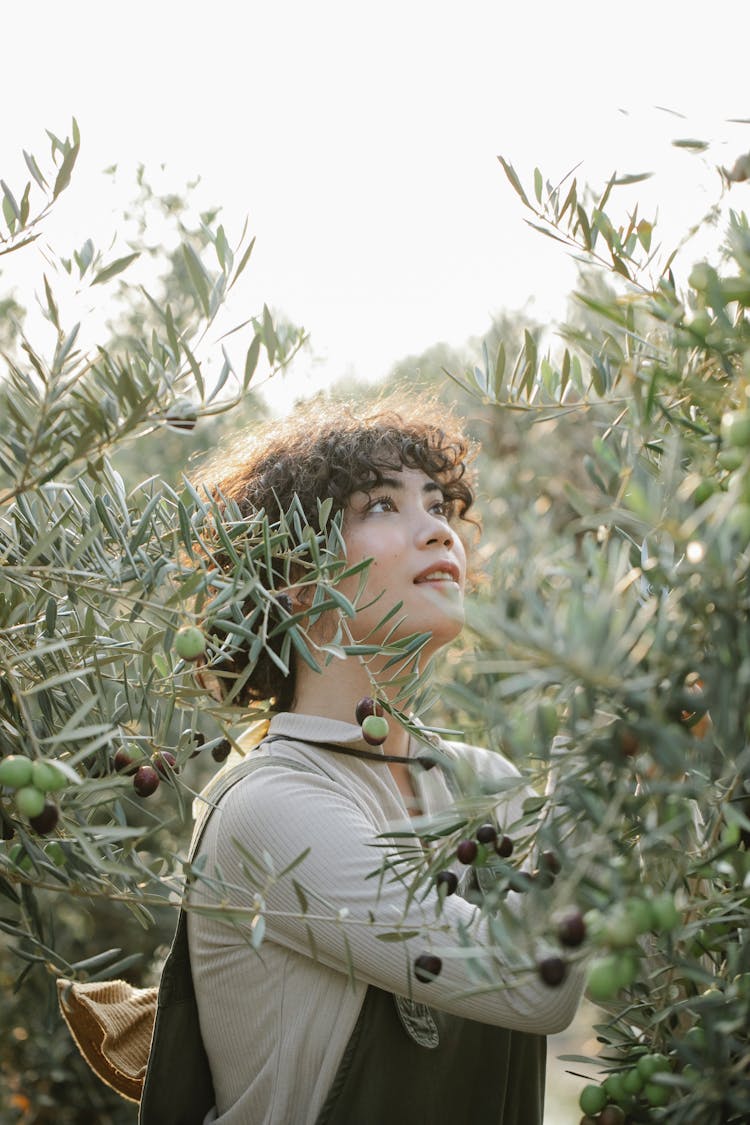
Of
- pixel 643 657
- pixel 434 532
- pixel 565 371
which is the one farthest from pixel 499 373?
pixel 434 532

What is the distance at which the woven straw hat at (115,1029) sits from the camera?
1.83 metres

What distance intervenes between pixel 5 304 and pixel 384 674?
249 centimetres

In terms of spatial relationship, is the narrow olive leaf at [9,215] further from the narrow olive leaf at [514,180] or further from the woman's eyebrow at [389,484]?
the woman's eyebrow at [389,484]

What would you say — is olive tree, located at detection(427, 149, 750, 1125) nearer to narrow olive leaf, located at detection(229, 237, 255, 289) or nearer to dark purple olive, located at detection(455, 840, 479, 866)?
dark purple olive, located at detection(455, 840, 479, 866)

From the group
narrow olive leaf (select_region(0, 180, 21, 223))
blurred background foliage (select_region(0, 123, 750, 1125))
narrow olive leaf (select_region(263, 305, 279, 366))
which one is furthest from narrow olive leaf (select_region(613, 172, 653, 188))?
narrow olive leaf (select_region(0, 180, 21, 223))

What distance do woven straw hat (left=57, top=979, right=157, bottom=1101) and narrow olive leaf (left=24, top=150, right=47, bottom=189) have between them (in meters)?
1.25

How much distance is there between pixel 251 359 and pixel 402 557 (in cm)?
74

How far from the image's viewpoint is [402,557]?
1775 millimetres

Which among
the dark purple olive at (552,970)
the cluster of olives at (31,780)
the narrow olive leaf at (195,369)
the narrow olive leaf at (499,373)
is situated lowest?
the dark purple olive at (552,970)

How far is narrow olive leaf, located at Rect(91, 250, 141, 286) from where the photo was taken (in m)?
1.12

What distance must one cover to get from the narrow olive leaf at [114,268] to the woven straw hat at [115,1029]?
119 cm

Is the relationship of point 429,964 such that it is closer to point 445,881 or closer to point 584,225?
point 445,881

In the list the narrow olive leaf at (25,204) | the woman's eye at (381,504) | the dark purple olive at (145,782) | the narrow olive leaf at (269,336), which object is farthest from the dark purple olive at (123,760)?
the woman's eye at (381,504)

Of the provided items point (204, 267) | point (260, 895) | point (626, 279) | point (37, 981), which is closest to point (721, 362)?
point (626, 279)
